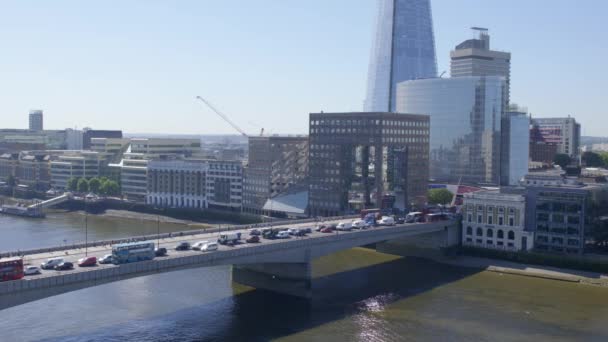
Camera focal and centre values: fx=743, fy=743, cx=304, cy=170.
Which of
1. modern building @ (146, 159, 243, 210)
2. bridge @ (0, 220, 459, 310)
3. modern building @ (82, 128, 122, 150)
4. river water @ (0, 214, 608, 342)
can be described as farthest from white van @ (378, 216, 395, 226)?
modern building @ (82, 128, 122, 150)

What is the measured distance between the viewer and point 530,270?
66.0 m

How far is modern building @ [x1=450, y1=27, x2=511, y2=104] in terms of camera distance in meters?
172

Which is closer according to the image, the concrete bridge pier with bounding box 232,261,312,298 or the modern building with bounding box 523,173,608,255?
the concrete bridge pier with bounding box 232,261,312,298

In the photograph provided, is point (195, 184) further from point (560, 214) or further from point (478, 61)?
point (478, 61)

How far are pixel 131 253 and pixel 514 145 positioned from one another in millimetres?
90628

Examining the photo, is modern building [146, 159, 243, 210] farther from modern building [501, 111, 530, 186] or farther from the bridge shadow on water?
modern building [501, 111, 530, 186]

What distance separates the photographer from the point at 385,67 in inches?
6668

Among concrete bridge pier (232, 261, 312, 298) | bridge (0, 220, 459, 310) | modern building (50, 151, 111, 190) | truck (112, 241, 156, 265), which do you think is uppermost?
modern building (50, 151, 111, 190)

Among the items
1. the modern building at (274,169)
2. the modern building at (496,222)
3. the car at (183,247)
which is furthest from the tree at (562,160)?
the car at (183,247)

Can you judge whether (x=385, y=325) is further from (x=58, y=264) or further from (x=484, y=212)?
(x=484, y=212)

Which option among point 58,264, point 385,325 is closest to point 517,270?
point 385,325

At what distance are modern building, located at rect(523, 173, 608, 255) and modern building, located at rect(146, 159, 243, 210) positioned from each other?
1826 inches

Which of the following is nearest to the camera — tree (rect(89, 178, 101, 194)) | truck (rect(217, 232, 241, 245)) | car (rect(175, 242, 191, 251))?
car (rect(175, 242, 191, 251))

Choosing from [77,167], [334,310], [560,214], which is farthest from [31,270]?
[77,167]
